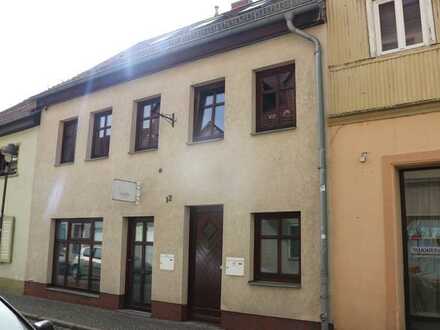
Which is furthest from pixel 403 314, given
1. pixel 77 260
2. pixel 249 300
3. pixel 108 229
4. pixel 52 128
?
pixel 52 128

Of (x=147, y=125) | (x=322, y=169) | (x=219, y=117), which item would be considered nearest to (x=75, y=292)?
(x=147, y=125)

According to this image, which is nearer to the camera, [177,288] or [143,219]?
[177,288]

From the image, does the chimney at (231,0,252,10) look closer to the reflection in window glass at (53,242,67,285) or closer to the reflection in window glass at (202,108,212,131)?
the reflection in window glass at (202,108,212,131)

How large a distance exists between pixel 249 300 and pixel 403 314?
9.29 feet

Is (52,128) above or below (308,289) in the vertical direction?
above

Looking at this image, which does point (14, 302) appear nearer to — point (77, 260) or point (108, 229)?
point (77, 260)

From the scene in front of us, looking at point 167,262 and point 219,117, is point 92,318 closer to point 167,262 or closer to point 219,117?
point 167,262

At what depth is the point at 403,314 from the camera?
7.66 metres

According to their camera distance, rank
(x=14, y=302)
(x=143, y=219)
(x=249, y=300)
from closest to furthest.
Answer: (x=249, y=300) → (x=143, y=219) → (x=14, y=302)

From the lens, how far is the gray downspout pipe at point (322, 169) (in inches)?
322

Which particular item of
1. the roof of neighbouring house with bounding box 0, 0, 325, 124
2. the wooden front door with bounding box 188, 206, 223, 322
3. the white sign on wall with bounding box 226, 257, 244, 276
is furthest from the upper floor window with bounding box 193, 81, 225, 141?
the white sign on wall with bounding box 226, 257, 244, 276

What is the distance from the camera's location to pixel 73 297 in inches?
504

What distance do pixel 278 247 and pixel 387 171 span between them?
2.53 meters

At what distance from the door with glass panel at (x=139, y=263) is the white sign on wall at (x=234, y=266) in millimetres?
2459
